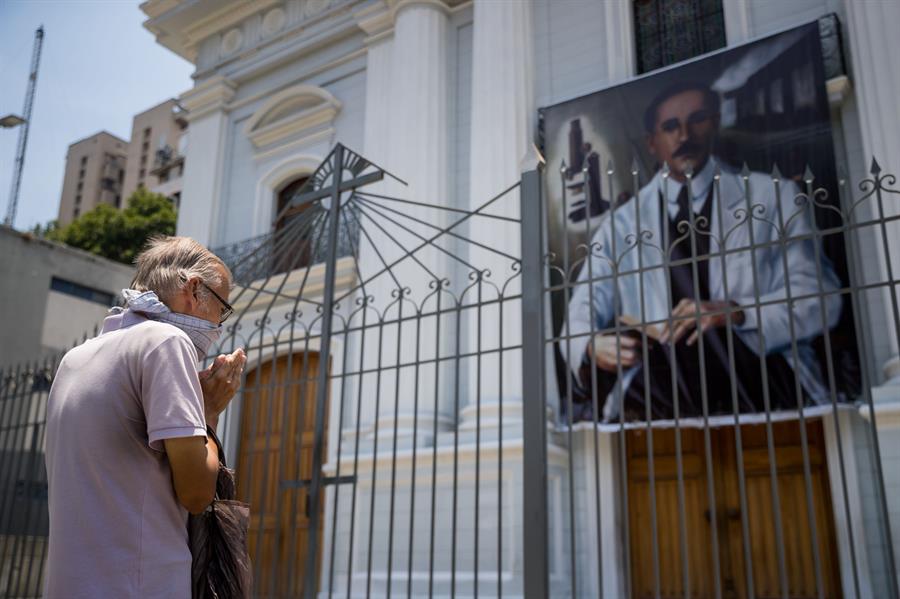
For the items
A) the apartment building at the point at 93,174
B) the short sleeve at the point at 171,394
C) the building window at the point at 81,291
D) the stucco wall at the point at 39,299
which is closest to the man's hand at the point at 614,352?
the short sleeve at the point at 171,394

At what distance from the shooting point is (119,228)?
26.2m

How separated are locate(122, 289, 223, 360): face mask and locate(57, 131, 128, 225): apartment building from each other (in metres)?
48.3

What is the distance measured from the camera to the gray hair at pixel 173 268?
2.06 meters

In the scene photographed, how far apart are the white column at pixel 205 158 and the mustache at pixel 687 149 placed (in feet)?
22.8

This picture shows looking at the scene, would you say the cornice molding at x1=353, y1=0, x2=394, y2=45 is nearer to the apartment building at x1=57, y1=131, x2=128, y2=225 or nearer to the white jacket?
the white jacket

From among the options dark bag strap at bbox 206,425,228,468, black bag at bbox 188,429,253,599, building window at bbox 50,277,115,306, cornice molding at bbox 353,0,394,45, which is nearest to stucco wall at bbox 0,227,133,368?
building window at bbox 50,277,115,306

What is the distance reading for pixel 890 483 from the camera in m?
6.29

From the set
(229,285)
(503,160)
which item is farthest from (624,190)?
(229,285)

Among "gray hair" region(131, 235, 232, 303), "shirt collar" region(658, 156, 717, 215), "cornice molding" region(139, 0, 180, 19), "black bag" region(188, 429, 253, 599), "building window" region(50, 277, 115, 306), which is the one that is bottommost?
"black bag" region(188, 429, 253, 599)

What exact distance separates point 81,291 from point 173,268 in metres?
16.1

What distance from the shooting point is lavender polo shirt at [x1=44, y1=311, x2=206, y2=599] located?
173cm

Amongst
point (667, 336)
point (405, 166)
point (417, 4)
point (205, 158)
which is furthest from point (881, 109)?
point (205, 158)

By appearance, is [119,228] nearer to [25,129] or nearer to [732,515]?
[25,129]

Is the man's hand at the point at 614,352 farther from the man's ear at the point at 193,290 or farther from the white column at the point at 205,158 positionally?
the white column at the point at 205,158
